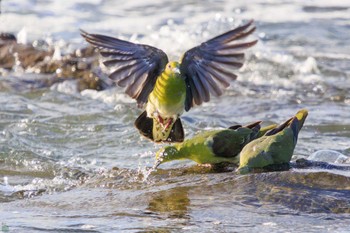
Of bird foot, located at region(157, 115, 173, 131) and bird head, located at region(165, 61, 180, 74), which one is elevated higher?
bird head, located at region(165, 61, 180, 74)

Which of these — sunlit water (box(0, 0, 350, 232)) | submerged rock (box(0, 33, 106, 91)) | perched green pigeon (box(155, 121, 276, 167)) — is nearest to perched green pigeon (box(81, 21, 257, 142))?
sunlit water (box(0, 0, 350, 232))

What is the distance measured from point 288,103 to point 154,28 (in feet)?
15.5

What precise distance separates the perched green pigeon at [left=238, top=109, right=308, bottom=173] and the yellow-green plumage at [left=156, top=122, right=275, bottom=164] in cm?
18

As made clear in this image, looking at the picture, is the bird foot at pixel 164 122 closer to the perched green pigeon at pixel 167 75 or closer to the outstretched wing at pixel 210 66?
the perched green pigeon at pixel 167 75

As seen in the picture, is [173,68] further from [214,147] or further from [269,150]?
[269,150]

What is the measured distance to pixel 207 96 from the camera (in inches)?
271

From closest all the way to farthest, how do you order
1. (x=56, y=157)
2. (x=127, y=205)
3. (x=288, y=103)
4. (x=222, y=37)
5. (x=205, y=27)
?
(x=127, y=205) < (x=222, y=37) < (x=56, y=157) < (x=288, y=103) < (x=205, y=27)

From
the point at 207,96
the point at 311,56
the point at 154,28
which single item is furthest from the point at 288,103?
the point at 154,28

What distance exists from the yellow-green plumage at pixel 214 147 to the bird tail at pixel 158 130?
0.50m

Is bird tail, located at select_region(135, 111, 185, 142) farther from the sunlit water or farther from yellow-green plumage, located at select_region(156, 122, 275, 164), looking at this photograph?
yellow-green plumage, located at select_region(156, 122, 275, 164)

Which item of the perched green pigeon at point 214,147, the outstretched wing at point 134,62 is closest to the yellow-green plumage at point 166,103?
the outstretched wing at point 134,62

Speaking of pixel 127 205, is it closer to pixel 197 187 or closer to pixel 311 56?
pixel 197 187

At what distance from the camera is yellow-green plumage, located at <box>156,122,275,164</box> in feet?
19.7

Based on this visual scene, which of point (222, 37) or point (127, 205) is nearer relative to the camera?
point (127, 205)
